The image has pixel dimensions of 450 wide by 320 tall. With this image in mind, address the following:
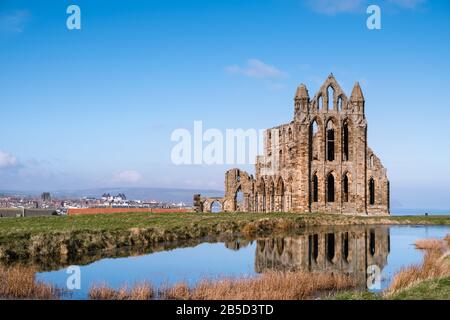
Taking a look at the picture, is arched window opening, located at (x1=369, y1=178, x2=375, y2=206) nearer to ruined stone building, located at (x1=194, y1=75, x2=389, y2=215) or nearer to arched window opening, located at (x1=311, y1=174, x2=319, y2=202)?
ruined stone building, located at (x1=194, y1=75, x2=389, y2=215)

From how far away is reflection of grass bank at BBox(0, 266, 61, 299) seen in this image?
16.7 meters

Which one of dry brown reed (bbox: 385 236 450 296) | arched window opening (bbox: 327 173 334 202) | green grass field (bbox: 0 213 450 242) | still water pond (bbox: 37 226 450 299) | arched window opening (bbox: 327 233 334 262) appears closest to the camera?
dry brown reed (bbox: 385 236 450 296)

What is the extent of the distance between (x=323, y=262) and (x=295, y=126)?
138ft

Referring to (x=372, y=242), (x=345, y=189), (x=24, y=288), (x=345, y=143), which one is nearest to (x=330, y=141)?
(x=345, y=143)

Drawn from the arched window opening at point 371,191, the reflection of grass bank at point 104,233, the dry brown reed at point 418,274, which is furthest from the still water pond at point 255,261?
the arched window opening at point 371,191

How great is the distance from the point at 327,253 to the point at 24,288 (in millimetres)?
17226

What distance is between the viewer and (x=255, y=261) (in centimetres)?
2645

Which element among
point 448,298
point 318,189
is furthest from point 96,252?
point 318,189

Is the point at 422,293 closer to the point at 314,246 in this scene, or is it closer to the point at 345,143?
the point at 314,246

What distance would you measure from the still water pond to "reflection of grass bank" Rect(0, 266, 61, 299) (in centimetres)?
81

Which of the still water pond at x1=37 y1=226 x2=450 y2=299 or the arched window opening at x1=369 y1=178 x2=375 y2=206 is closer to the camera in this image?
the still water pond at x1=37 y1=226 x2=450 y2=299

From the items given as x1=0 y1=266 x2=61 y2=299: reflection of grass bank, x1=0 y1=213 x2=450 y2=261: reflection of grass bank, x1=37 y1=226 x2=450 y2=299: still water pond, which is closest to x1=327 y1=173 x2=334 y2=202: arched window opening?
x1=0 y1=213 x2=450 y2=261: reflection of grass bank
